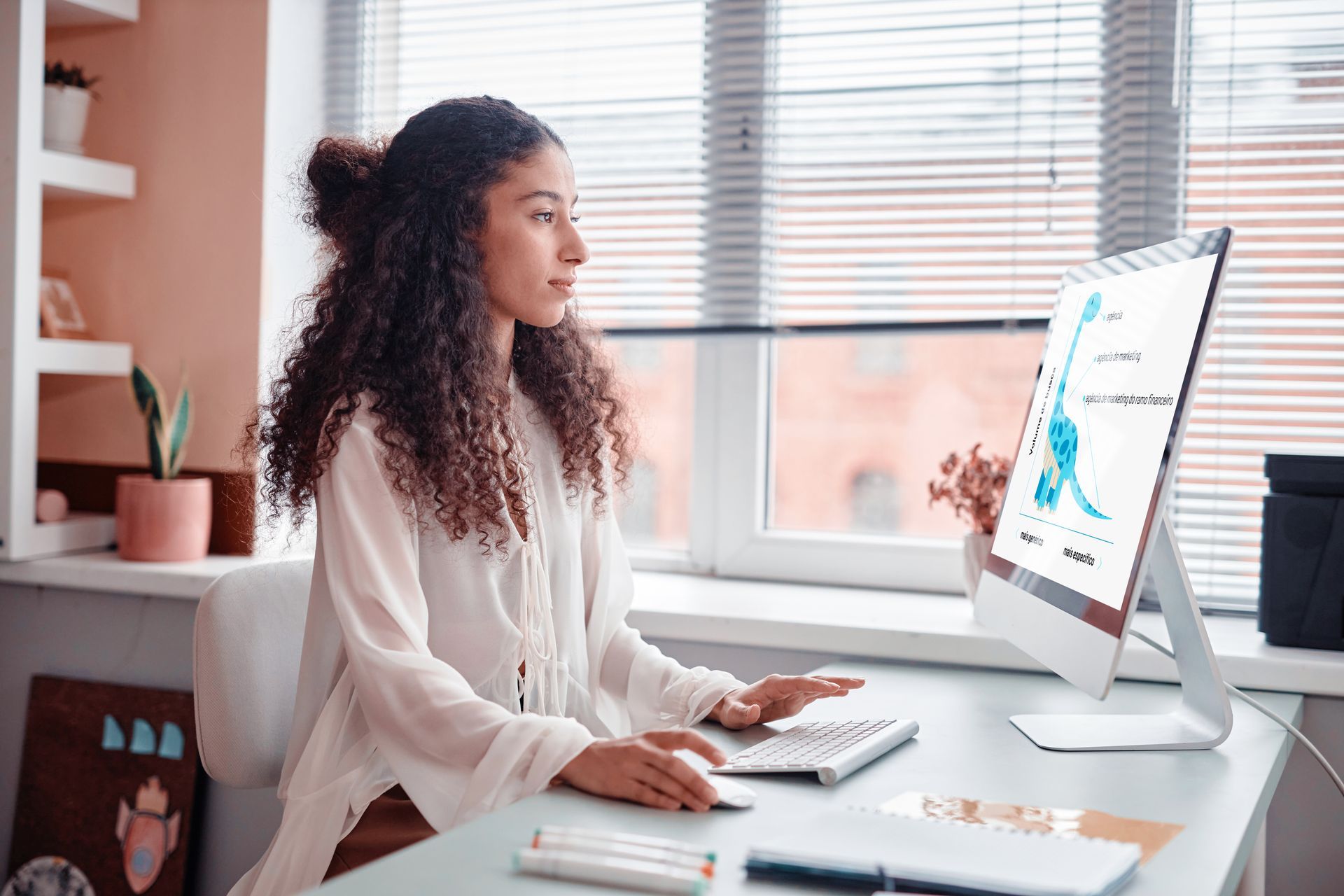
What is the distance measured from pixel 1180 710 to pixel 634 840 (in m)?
0.75

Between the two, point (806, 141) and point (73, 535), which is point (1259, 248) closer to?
point (806, 141)

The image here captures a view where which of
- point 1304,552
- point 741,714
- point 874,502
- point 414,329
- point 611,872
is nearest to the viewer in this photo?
point 611,872

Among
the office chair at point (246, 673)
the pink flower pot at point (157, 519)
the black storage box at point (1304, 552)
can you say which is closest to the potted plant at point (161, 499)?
the pink flower pot at point (157, 519)

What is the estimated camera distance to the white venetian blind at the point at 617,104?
2250mm

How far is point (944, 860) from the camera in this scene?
0.82m

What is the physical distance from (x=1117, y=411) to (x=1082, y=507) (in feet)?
0.36

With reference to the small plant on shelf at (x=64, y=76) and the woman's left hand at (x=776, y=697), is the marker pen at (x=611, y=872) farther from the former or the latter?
the small plant on shelf at (x=64, y=76)

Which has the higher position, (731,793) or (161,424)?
(161,424)

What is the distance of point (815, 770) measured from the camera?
1.08 m

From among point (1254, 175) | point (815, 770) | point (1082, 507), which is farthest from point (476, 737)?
point (1254, 175)

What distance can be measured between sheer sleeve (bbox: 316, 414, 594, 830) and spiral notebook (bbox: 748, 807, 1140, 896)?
293 millimetres

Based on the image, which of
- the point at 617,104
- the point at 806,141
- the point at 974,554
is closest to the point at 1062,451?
the point at 974,554

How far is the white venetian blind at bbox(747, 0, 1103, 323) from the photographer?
78.8 inches

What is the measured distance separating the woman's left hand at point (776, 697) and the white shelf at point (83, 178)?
1.71 meters
